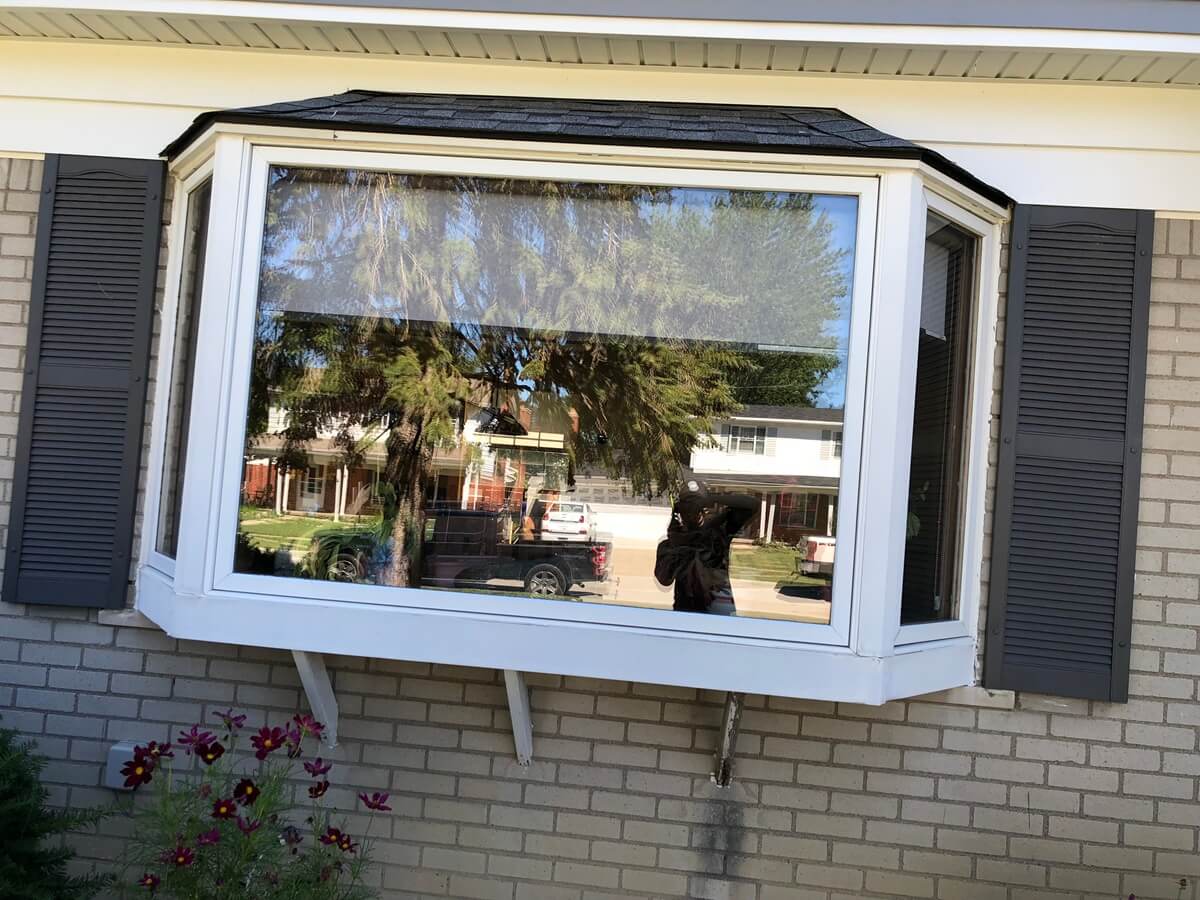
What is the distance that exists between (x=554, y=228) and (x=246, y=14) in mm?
1147

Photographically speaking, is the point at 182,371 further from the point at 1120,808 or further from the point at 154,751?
the point at 1120,808

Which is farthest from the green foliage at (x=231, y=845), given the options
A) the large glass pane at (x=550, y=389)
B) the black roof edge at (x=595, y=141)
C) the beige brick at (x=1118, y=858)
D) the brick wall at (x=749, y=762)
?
the beige brick at (x=1118, y=858)

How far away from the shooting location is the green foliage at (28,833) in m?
2.58

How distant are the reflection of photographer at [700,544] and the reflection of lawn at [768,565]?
4cm

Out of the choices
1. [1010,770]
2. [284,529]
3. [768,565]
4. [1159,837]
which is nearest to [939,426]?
[768,565]

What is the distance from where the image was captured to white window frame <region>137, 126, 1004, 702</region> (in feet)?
8.63

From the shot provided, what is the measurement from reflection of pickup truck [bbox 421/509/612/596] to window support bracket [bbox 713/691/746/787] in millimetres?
548

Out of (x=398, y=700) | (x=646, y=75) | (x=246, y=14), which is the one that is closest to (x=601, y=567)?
(x=398, y=700)

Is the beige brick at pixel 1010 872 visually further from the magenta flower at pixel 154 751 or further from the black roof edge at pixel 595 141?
the magenta flower at pixel 154 751

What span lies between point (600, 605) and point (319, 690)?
98cm

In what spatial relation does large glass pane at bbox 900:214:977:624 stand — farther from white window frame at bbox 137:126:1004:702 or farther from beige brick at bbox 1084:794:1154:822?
beige brick at bbox 1084:794:1154:822

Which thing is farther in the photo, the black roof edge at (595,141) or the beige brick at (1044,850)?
the beige brick at (1044,850)

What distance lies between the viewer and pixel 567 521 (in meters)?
3.20

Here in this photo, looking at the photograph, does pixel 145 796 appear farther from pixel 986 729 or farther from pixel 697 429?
pixel 986 729
